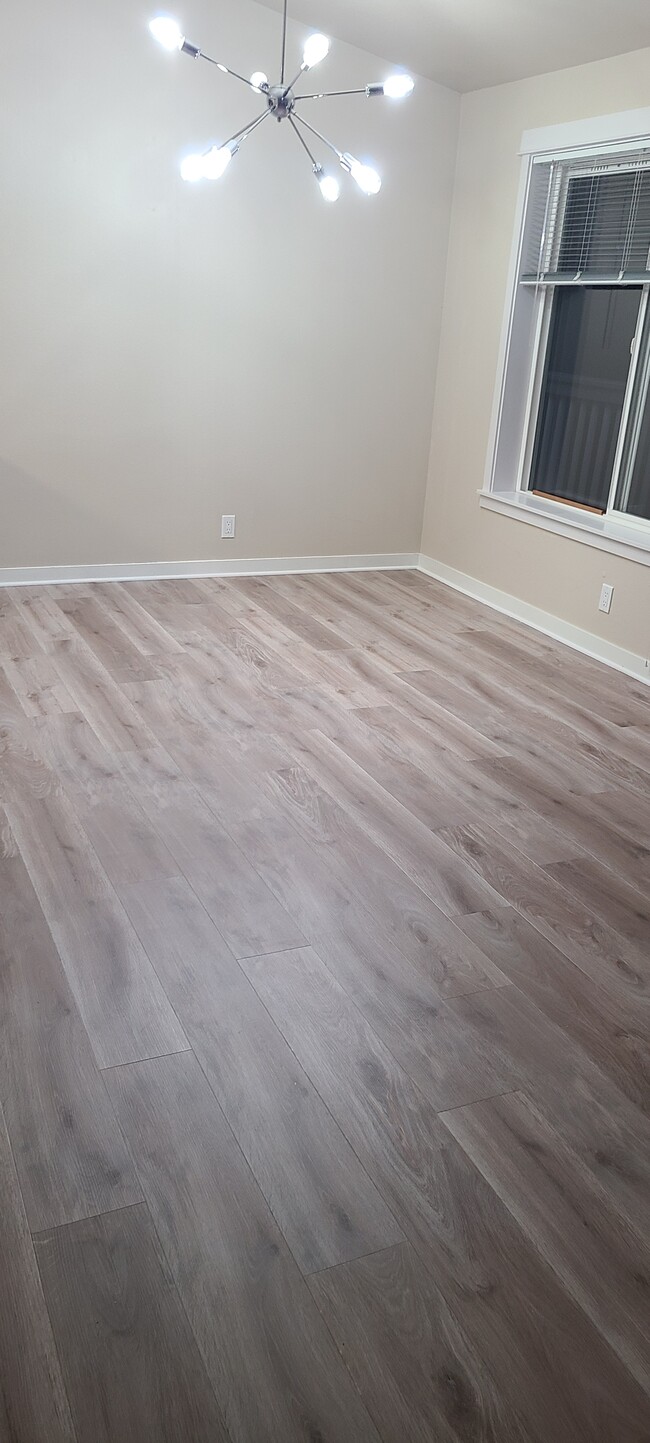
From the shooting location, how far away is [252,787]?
10.6 feet

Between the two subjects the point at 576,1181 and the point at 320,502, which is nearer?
the point at 576,1181

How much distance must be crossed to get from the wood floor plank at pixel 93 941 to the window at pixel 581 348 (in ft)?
8.97

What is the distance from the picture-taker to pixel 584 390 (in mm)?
4871

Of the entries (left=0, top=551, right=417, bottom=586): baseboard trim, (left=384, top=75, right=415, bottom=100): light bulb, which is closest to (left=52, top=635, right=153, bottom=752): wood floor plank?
(left=0, top=551, right=417, bottom=586): baseboard trim

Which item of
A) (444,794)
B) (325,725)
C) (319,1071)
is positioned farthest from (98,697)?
(319,1071)

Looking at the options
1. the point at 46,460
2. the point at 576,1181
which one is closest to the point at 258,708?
the point at 46,460

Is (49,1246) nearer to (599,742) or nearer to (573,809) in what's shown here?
(573,809)

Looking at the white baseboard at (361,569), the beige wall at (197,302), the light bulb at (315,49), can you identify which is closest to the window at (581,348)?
the white baseboard at (361,569)

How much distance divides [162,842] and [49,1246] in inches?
52.3

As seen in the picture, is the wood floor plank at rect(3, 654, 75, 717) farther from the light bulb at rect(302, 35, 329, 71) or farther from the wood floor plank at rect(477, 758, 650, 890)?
the light bulb at rect(302, 35, 329, 71)

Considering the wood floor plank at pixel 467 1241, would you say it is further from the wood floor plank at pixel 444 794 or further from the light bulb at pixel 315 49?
the light bulb at pixel 315 49

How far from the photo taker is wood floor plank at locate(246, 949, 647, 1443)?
56.8 inches

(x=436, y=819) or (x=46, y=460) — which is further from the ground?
(x=46, y=460)

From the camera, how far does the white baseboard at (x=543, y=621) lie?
453 centimetres
